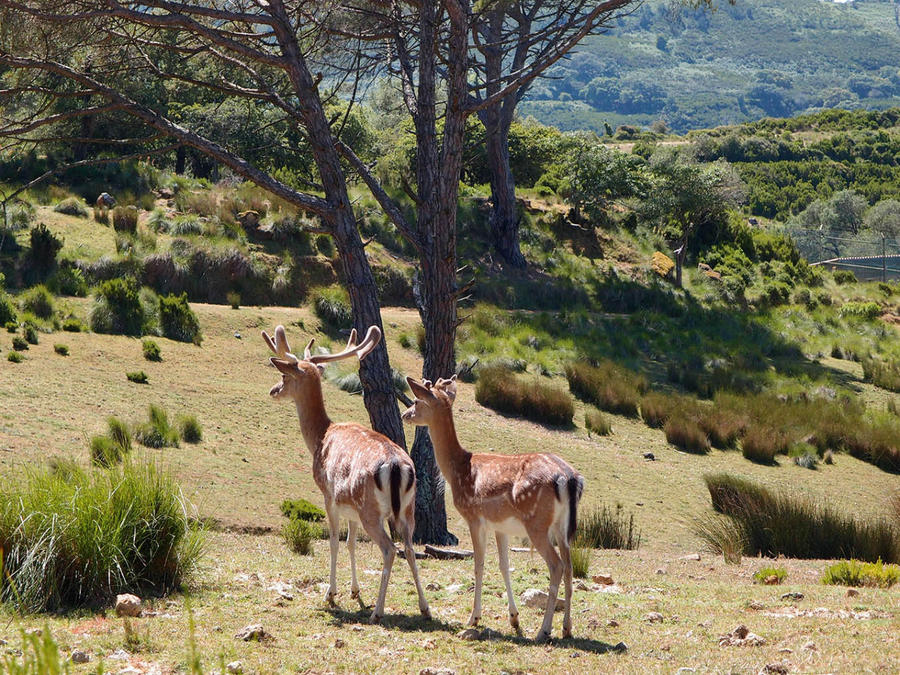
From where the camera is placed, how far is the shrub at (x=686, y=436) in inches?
749

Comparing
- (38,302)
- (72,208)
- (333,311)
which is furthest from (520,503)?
(72,208)

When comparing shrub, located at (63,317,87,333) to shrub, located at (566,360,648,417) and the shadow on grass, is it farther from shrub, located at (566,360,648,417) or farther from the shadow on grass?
the shadow on grass

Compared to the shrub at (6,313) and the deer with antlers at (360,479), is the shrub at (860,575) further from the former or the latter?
the shrub at (6,313)

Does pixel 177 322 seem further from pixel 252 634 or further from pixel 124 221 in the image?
pixel 252 634

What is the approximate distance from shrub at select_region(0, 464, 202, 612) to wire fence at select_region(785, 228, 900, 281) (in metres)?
39.3

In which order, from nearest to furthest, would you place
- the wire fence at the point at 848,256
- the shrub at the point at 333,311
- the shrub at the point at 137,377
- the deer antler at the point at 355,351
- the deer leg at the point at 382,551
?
1. the deer leg at the point at 382,551
2. the deer antler at the point at 355,351
3. the shrub at the point at 137,377
4. the shrub at the point at 333,311
5. the wire fence at the point at 848,256

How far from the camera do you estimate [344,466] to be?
668 cm

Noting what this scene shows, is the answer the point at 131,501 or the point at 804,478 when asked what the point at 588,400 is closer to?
the point at 804,478

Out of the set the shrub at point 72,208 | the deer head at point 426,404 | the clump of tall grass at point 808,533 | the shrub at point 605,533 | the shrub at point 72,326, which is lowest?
the shrub at point 605,533

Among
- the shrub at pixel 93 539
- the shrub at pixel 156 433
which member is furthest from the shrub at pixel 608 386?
the shrub at pixel 93 539

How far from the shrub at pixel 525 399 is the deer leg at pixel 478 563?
42.9ft

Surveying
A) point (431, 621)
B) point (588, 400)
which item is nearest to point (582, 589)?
point (431, 621)

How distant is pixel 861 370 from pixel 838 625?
931 inches

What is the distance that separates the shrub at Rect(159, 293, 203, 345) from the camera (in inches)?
798
